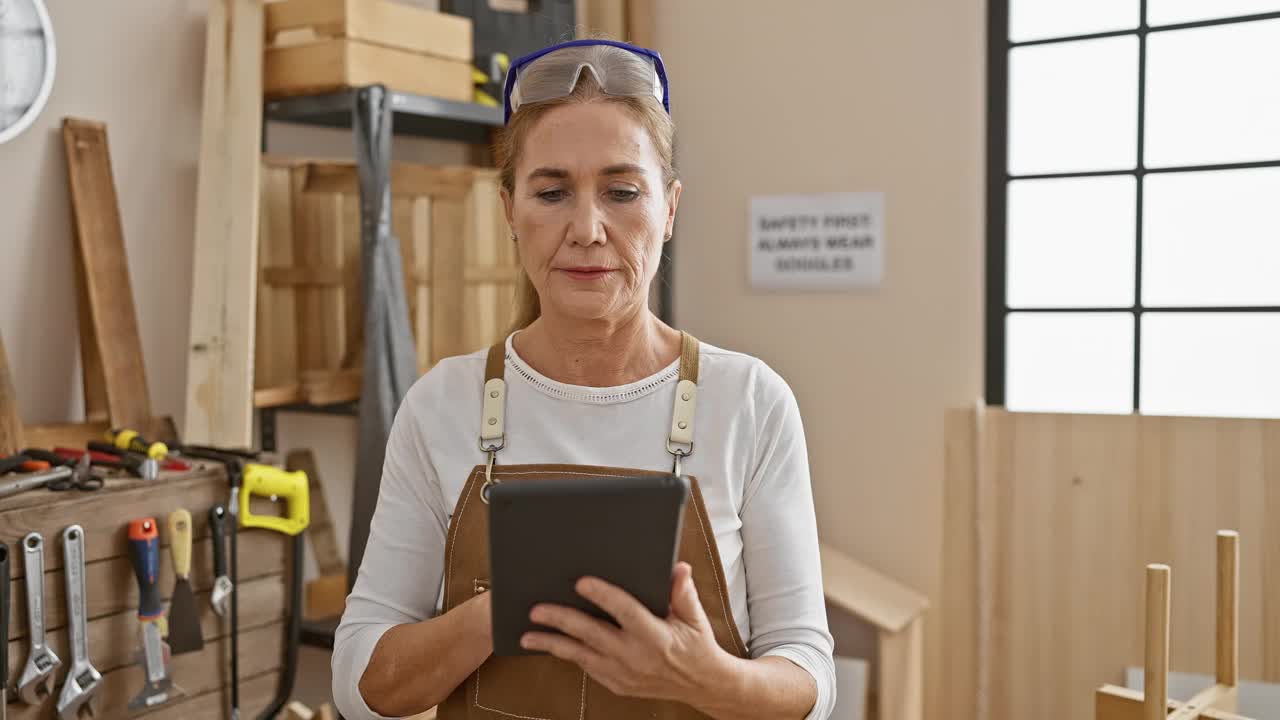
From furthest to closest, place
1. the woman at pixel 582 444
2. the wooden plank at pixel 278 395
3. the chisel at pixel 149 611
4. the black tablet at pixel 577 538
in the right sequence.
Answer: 1. the wooden plank at pixel 278 395
2. the chisel at pixel 149 611
3. the woman at pixel 582 444
4. the black tablet at pixel 577 538

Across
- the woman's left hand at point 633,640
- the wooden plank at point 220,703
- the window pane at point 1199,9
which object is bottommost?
the wooden plank at point 220,703

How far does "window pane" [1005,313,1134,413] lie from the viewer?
294 cm

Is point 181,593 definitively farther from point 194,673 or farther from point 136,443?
point 136,443

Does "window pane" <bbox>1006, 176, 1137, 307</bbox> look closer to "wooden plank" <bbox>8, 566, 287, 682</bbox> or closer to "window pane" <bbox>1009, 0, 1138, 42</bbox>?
"window pane" <bbox>1009, 0, 1138, 42</bbox>

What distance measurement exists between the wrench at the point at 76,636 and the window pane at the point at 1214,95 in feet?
8.55

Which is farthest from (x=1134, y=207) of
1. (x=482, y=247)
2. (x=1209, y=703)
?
(x=482, y=247)

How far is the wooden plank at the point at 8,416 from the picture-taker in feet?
6.65

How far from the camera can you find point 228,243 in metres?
2.34

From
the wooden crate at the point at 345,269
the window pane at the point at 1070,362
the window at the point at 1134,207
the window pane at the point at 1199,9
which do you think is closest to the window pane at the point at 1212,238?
the window at the point at 1134,207

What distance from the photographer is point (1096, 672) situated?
9.06 ft

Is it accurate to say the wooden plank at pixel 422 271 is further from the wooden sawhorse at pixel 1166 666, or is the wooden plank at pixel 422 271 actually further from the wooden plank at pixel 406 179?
the wooden sawhorse at pixel 1166 666

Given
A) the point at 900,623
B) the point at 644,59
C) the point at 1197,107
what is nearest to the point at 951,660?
the point at 900,623

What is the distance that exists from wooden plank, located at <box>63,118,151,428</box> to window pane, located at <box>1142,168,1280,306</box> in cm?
243

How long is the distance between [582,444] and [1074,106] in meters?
2.21
